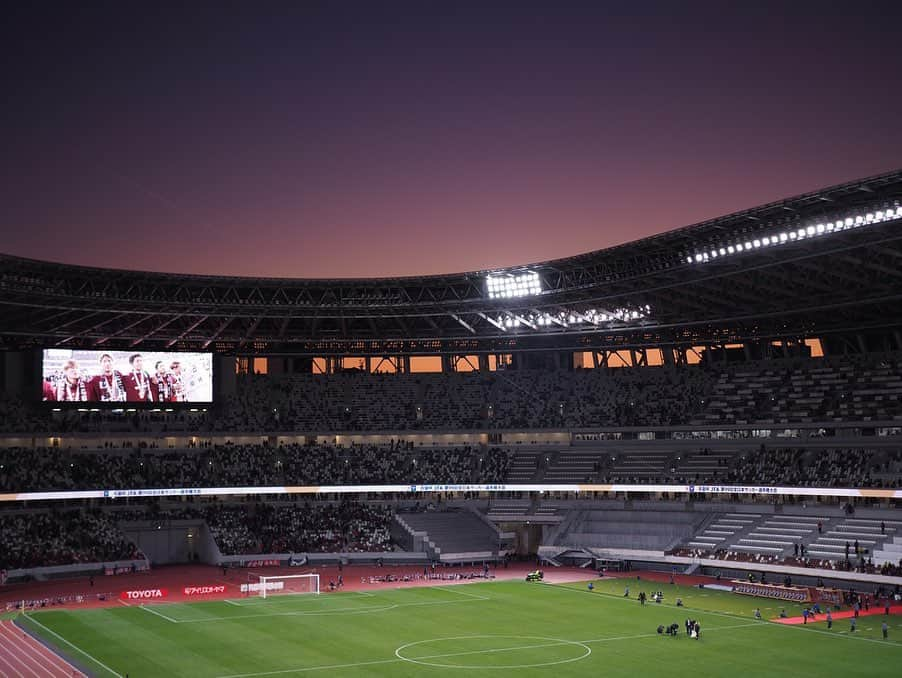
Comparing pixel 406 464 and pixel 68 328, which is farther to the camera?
pixel 406 464

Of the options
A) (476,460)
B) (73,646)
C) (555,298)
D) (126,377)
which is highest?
(555,298)

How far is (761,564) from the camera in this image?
214 feet

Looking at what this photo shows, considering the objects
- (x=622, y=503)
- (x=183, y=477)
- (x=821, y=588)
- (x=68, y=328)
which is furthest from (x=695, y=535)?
(x=68, y=328)

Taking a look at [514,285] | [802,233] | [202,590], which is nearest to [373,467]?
[514,285]

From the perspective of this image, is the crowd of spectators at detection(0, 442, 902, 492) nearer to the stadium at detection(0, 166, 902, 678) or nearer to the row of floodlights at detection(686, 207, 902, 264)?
the stadium at detection(0, 166, 902, 678)

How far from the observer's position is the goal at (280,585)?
63812mm

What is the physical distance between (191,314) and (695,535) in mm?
40325

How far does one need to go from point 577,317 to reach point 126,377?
36.3 m

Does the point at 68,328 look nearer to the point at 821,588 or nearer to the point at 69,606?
the point at 69,606

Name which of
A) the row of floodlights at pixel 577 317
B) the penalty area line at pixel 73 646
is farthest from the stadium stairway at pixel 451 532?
the penalty area line at pixel 73 646

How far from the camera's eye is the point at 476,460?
293ft

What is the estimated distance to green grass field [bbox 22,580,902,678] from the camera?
41750 mm

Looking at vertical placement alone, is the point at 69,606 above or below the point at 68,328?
below

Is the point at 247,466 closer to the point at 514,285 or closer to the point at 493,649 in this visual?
the point at 514,285
